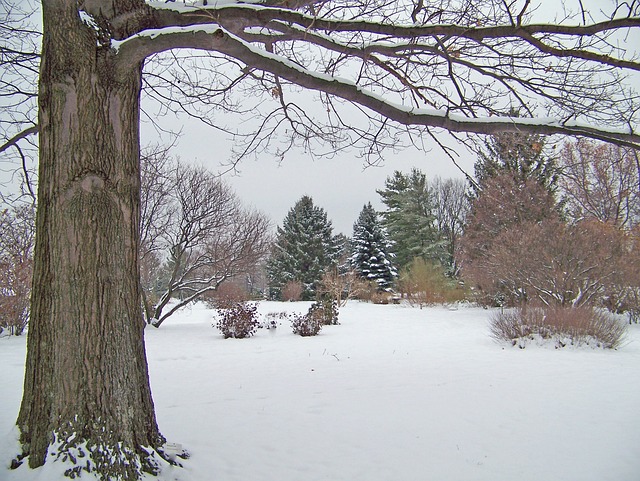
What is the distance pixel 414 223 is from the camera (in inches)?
1220

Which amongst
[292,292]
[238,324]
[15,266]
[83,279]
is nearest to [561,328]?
[238,324]

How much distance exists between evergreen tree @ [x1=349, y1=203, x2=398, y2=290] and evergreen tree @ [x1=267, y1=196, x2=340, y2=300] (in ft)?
7.71

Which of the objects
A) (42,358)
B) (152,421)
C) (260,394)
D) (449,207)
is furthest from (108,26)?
(449,207)

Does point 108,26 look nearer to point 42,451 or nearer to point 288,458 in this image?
point 42,451

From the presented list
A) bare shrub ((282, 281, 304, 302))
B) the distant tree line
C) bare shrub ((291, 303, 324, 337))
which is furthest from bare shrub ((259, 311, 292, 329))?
bare shrub ((282, 281, 304, 302))

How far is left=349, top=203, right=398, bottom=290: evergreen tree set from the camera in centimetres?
3161

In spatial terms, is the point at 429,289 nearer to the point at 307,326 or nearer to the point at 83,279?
the point at 307,326

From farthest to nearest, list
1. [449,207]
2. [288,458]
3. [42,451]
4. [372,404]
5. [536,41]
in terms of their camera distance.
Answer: [449,207] → [372,404] → [536,41] → [288,458] → [42,451]

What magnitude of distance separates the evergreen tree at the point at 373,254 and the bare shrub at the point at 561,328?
2178 centimetres

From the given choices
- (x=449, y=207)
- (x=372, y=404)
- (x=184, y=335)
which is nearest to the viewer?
(x=372, y=404)

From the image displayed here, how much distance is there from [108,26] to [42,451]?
2.60 m

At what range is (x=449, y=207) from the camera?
3192 cm

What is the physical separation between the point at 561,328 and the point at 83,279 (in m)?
9.21

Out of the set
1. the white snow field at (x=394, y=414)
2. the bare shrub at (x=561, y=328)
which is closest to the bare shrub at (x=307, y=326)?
the white snow field at (x=394, y=414)
